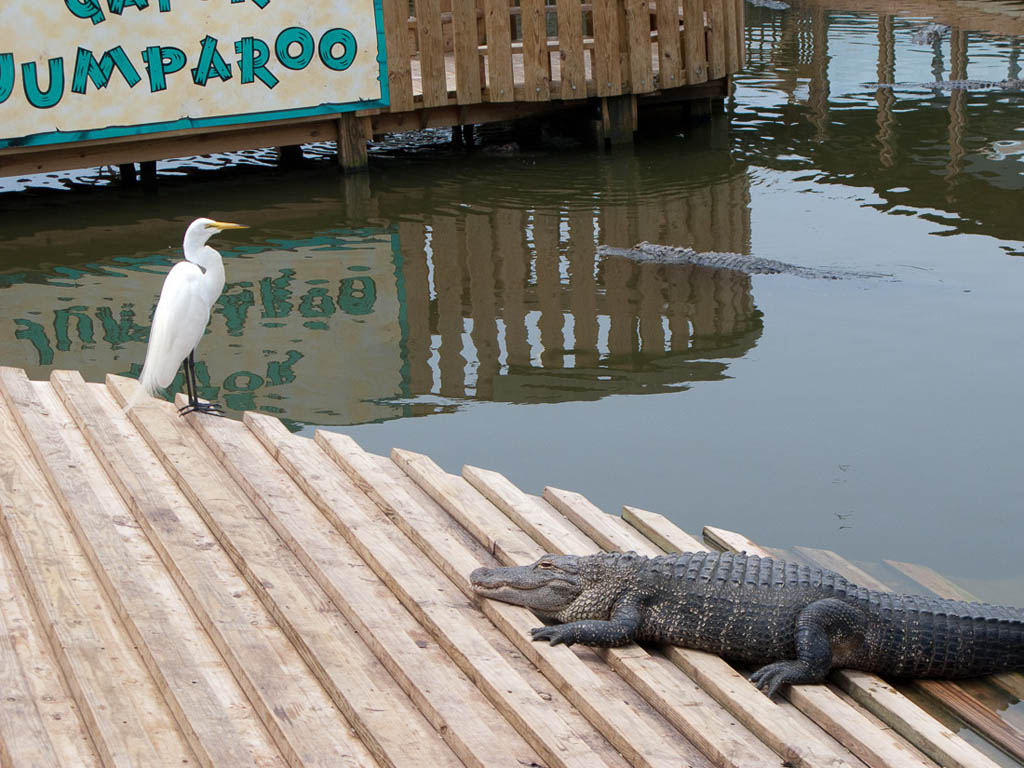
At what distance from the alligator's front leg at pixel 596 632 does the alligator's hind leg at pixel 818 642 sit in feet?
1.33

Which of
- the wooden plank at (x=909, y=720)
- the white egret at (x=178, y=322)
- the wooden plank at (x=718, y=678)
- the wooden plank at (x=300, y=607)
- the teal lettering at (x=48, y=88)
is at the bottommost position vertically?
the wooden plank at (x=909, y=720)

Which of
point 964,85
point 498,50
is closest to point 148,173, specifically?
point 498,50

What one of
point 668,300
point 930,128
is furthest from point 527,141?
point 668,300

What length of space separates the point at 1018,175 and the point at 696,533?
782 cm

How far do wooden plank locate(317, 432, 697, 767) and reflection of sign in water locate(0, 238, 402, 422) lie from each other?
1.73 m

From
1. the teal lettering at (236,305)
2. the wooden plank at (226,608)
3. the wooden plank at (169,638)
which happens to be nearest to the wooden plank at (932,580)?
the wooden plank at (226,608)

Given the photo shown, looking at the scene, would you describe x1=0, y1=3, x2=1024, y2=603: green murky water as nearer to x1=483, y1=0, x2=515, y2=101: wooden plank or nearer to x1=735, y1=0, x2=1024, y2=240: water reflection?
x1=735, y1=0, x2=1024, y2=240: water reflection

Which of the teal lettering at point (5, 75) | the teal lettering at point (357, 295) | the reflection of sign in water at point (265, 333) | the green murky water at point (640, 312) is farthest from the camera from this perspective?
the teal lettering at point (5, 75)

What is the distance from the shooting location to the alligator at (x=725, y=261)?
8.54m

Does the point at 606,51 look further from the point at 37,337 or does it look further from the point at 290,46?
the point at 37,337

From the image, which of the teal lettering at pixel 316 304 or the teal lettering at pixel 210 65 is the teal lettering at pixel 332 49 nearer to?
the teal lettering at pixel 210 65

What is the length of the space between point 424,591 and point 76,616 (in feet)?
3.54

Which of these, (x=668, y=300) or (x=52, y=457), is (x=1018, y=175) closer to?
(x=668, y=300)

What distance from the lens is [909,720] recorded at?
10.9ft
